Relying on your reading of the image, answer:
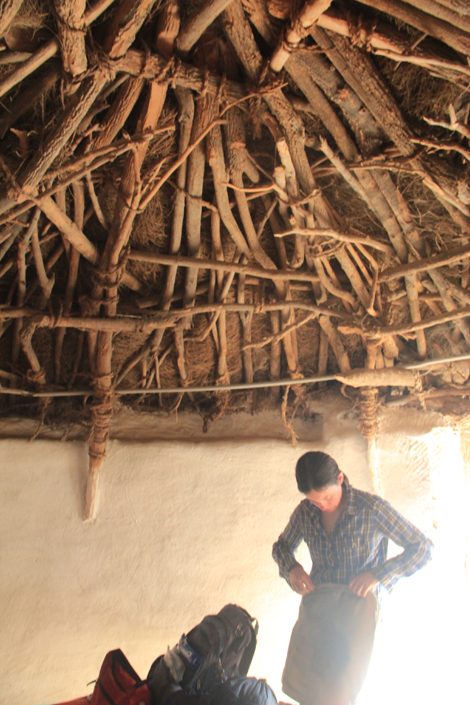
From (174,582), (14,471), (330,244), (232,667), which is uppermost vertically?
(330,244)

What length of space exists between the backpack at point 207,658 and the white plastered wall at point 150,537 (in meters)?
0.21

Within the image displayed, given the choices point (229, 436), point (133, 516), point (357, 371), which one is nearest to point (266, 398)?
point (229, 436)

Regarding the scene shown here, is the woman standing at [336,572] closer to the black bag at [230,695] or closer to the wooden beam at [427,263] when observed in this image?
the black bag at [230,695]

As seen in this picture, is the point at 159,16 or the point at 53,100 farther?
the point at 53,100

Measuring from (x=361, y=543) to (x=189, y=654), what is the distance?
720mm

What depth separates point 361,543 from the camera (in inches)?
83.3

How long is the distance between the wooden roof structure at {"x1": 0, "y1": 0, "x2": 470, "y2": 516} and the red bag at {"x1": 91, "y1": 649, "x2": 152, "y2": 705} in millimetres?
775

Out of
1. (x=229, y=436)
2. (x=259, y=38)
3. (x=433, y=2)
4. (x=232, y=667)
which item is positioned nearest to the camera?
(x=433, y=2)

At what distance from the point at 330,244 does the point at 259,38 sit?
88 centimetres

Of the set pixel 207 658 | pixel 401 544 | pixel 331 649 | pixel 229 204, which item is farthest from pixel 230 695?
pixel 229 204

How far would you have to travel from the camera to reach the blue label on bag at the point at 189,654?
1.99 metres

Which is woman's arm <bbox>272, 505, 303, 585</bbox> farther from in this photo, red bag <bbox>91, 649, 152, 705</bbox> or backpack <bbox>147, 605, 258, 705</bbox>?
red bag <bbox>91, 649, 152, 705</bbox>

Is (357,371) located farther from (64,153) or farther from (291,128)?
(64,153)

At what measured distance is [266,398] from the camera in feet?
10.1
